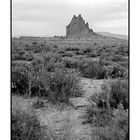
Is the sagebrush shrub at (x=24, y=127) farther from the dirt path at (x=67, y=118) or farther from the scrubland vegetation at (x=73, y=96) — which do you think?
the dirt path at (x=67, y=118)

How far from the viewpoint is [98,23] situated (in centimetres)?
399

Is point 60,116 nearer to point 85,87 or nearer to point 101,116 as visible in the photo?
point 101,116

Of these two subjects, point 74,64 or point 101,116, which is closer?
point 101,116

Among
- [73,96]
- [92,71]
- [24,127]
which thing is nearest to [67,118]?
[24,127]

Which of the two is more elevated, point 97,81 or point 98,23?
point 98,23

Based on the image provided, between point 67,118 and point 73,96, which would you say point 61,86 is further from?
point 67,118

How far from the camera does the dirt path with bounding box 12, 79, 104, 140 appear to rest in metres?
3.24

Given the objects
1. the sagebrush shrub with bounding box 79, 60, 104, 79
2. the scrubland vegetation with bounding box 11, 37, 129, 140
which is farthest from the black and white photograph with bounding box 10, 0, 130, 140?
the sagebrush shrub with bounding box 79, 60, 104, 79

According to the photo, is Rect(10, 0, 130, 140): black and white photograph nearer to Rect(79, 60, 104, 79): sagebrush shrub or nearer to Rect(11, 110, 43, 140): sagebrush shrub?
Rect(11, 110, 43, 140): sagebrush shrub

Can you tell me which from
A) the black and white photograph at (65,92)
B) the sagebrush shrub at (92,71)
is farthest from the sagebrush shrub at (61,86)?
the sagebrush shrub at (92,71)

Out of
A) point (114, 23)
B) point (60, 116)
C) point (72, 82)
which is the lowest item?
point (60, 116)

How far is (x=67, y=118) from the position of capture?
3240 mm
